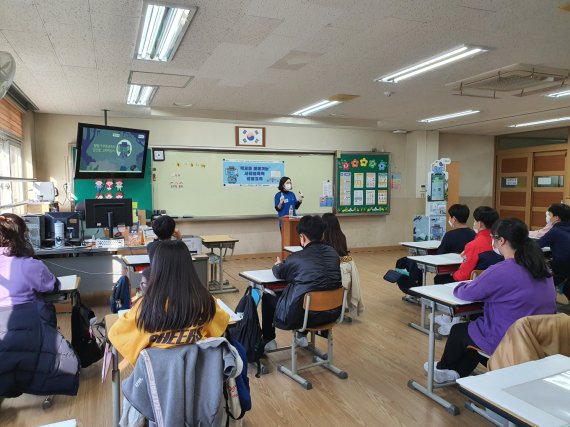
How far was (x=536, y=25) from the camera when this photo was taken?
10.4ft

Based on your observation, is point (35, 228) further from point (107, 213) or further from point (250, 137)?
point (250, 137)

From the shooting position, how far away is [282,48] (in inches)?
148

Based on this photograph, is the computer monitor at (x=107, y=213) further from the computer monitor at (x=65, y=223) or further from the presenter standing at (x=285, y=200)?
the presenter standing at (x=285, y=200)

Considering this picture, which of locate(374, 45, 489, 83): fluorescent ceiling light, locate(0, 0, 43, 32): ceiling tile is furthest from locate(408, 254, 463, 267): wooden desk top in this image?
locate(0, 0, 43, 32): ceiling tile

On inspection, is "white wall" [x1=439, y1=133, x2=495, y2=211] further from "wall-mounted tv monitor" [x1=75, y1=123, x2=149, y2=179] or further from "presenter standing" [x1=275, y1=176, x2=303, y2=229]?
"wall-mounted tv monitor" [x1=75, y1=123, x2=149, y2=179]

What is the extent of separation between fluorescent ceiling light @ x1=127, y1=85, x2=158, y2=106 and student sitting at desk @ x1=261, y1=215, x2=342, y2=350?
3.37m

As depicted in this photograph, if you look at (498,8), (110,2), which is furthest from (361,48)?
(110,2)

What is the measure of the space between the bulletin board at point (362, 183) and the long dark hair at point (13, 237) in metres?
6.59

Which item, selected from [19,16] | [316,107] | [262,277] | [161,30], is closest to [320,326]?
[262,277]

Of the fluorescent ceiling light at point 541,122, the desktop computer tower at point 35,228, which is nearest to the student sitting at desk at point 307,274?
the desktop computer tower at point 35,228

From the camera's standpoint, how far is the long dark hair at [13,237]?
2.56 m

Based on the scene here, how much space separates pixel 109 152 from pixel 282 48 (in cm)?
369

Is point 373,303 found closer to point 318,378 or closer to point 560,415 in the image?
point 318,378

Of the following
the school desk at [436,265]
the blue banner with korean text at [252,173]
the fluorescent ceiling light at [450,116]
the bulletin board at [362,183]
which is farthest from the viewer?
the bulletin board at [362,183]
